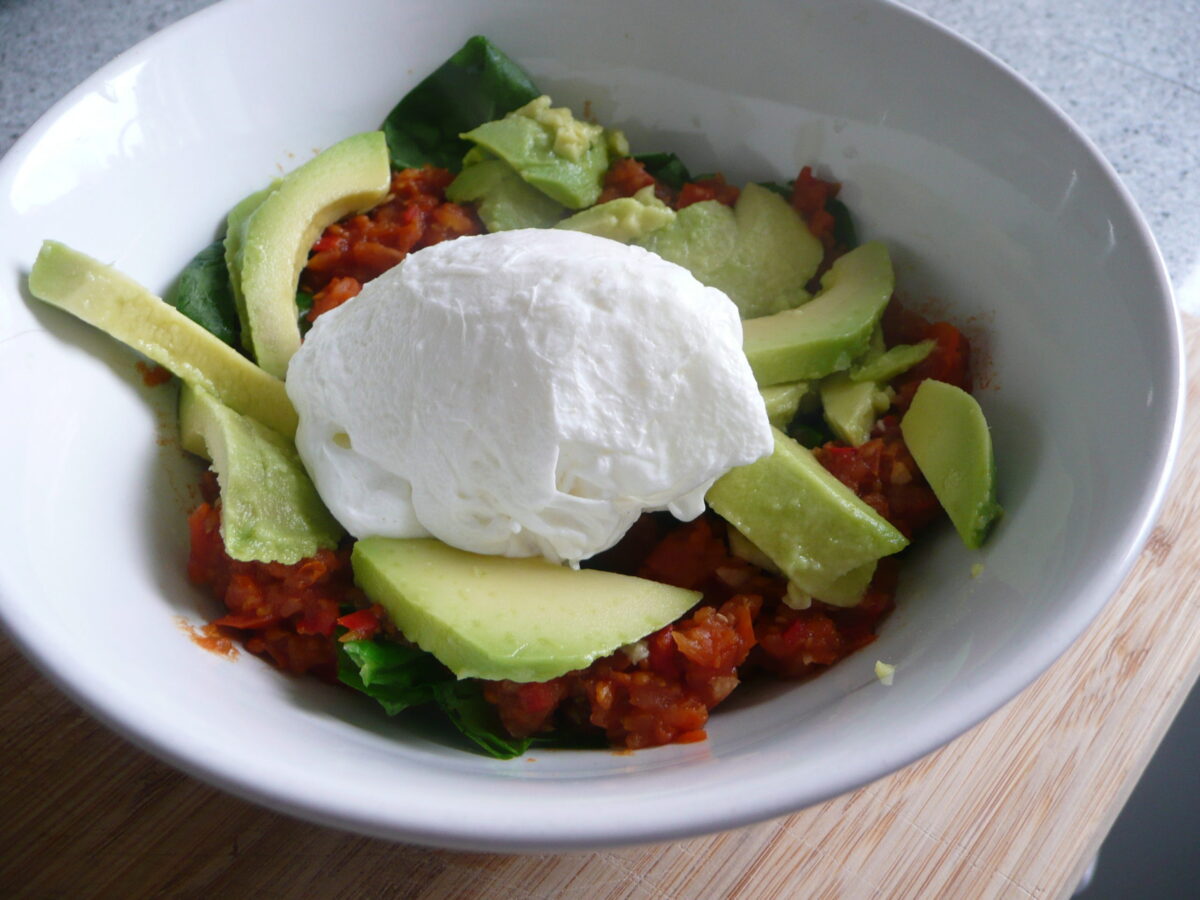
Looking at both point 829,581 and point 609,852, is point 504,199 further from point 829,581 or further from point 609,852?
point 609,852

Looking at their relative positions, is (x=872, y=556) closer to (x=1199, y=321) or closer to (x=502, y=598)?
(x=502, y=598)

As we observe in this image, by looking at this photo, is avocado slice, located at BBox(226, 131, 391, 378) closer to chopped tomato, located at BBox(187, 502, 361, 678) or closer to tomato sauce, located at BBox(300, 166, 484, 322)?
tomato sauce, located at BBox(300, 166, 484, 322)

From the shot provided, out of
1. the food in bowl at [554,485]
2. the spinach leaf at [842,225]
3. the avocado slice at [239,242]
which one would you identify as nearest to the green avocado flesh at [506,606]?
the food in bowl at [554,485]

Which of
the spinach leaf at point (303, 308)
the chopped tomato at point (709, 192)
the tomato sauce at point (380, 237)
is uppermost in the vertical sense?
the tomato sauce at point (380, 237)

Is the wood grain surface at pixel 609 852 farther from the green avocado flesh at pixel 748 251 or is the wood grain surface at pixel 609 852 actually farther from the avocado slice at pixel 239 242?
the green avocado flesh at pixel 748 251

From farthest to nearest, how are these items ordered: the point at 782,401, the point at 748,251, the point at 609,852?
the point at 748,251, the point at 782,401, the point at 609,852

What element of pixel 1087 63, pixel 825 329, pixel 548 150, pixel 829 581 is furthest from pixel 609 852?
pixel 1087 63
